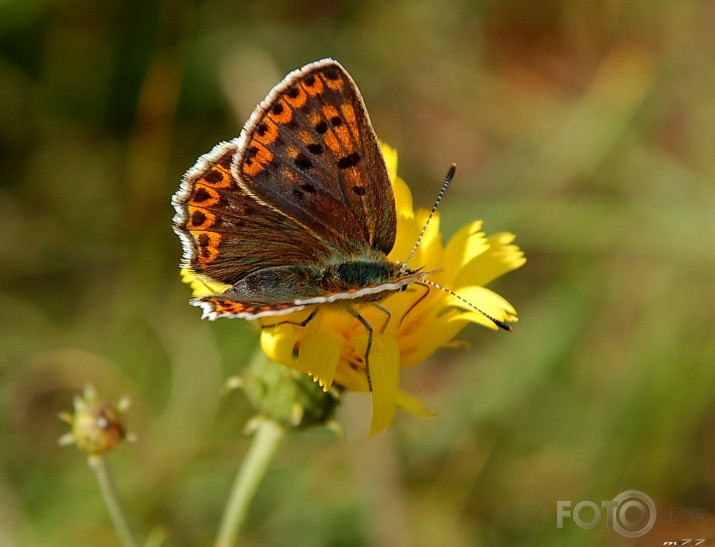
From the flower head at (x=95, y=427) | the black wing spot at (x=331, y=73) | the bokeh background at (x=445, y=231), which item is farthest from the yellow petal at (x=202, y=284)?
the bokeh background at (x=445, y=231)

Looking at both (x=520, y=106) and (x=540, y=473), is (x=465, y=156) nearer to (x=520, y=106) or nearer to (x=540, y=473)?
(x=520, y=106)

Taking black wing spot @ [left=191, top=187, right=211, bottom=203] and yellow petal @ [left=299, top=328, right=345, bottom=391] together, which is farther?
black wing spot @ [left=191, top=187, right=211, bottom=203]

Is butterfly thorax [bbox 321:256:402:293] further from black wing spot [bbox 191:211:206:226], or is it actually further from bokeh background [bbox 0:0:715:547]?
bokeh background [bbox 0:0:715:547]

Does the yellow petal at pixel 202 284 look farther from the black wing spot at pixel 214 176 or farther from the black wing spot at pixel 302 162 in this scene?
the black wing spot at pixel 302 162

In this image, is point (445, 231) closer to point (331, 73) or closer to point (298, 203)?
point (298, 203)

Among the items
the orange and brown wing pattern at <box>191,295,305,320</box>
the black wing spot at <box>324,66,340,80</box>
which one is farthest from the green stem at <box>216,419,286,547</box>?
the black wing spot at <box>324,66,340,80</box>
